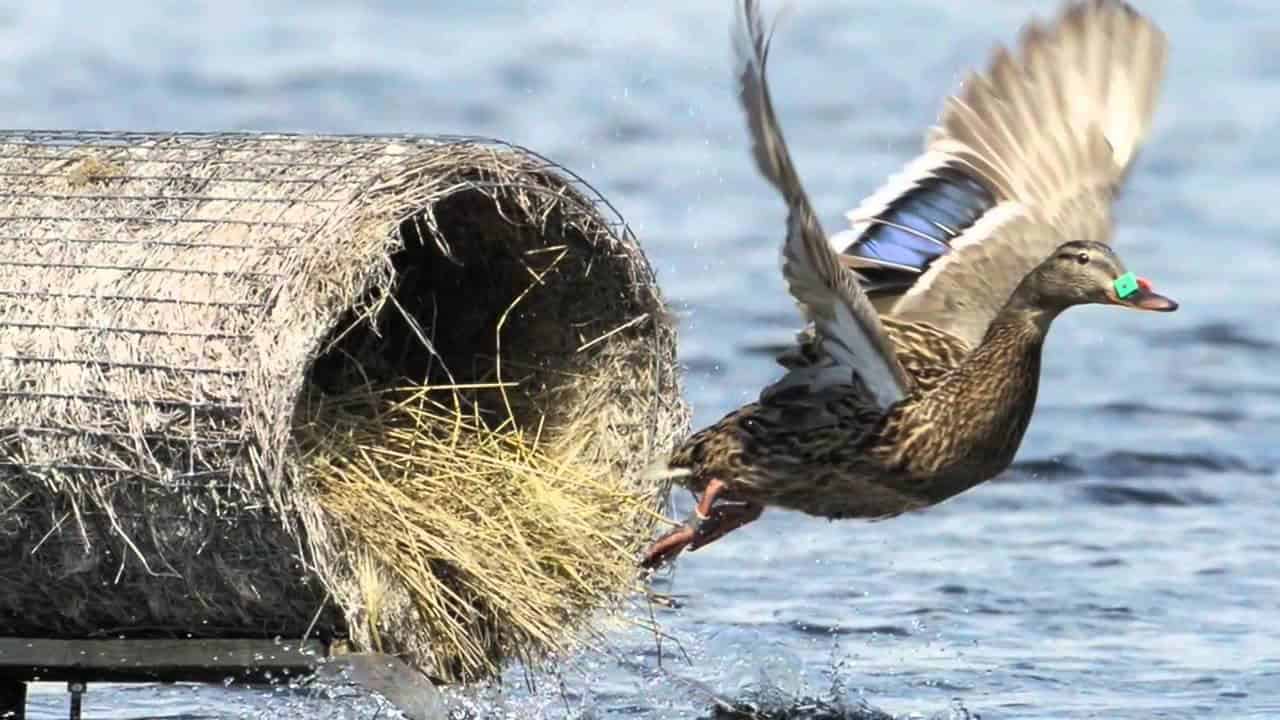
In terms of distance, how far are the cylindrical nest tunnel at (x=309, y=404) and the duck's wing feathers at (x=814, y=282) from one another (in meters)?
0.44

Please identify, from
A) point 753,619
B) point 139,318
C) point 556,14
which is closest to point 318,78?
point 556,14

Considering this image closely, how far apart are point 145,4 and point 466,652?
15.1m

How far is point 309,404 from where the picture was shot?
6227 millimetres

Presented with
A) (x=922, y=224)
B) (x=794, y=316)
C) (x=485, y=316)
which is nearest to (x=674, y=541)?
(x=485, y=316)

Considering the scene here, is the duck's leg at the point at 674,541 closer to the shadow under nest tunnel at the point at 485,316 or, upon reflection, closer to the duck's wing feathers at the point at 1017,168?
the shadow under nest tunnel at the point at 485,316

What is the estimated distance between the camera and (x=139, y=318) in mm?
5590

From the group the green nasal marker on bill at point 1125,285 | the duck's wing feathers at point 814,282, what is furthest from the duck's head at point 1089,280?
the duck's wing feathers at point 814,282

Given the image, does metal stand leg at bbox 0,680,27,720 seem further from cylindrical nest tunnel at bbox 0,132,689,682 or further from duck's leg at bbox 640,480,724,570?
duck's leg at bbox 640,480,724,570

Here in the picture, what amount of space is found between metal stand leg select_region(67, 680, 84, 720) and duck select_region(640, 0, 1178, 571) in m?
1.46

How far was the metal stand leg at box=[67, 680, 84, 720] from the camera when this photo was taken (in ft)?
20.2

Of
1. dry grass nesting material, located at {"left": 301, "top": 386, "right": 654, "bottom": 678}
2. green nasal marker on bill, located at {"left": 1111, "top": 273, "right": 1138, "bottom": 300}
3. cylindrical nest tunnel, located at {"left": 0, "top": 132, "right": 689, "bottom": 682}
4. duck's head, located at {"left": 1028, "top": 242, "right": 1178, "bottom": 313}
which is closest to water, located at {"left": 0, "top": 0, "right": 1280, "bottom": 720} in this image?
dry grass nesting material, located at {"left": 301, "top": 386, "right": 654, "bottom": 678}

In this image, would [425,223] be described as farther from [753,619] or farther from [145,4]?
[145,4]

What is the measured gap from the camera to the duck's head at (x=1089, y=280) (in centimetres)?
631

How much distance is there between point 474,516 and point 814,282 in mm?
1035
